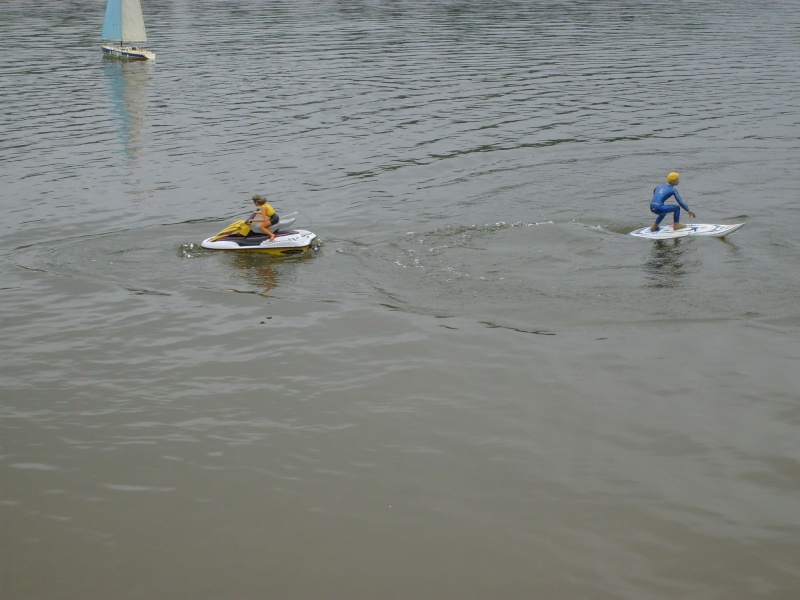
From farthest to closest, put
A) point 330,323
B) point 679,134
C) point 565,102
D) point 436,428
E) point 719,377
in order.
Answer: point 565,102 < point 679,134 < point 330,323 < point 719,377 < point 436,428

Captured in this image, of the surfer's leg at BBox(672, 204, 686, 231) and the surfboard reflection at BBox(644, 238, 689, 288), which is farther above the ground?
the surfer's leg at BBox(672, 204, 686, 231)

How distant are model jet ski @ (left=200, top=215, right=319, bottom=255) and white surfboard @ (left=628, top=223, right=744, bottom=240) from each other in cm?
924

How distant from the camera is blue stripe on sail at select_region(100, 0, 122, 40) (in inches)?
2389

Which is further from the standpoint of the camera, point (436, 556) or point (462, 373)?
point (462, 373)

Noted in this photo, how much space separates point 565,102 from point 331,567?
1372 inches

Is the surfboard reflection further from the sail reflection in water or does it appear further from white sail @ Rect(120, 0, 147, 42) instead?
white sail @ Rect(120, 0, 147, 42)

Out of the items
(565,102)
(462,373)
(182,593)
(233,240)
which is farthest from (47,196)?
(565,102)

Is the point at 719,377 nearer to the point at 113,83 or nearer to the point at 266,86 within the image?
the point at 266,86

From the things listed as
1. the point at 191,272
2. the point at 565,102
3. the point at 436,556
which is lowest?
the point at 436,556

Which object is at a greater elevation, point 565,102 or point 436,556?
point 565,102

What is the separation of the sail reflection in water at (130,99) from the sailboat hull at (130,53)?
0.93 meters

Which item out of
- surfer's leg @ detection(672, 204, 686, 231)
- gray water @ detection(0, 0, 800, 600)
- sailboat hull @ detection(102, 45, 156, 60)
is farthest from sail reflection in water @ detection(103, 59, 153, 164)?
surfer's leg @ detection(672, 204, 686, 231)

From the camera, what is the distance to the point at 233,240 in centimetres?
2320

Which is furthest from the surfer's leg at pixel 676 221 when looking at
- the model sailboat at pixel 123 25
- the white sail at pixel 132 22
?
the white sail at pixel 132 22
